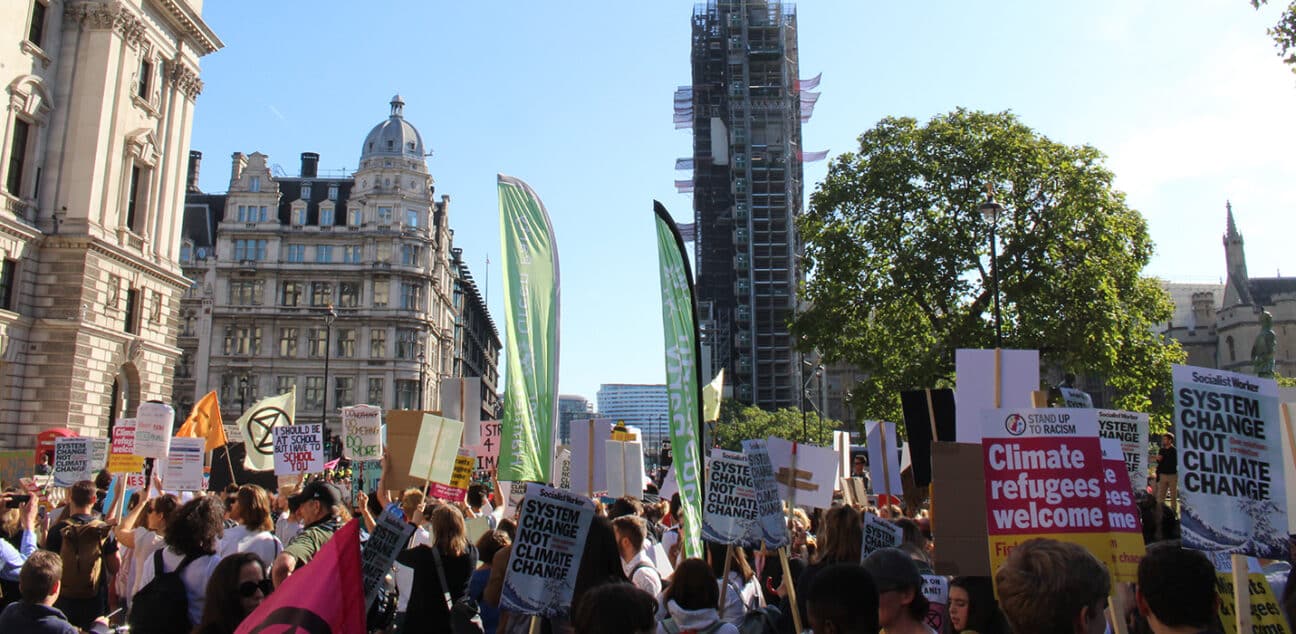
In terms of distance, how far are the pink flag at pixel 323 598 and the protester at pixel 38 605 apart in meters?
2.32

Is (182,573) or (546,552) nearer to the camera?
(182,573)

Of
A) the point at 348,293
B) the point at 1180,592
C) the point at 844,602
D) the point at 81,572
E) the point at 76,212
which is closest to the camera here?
the point at 1180,592

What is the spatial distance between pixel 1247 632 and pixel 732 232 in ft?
284

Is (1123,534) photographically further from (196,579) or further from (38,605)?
(38,605)

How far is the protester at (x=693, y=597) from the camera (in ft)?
16.2

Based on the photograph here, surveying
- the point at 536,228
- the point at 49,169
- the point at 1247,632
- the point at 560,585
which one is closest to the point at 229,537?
the point at 560,585

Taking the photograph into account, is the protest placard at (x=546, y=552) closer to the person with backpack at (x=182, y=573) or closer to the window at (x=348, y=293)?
the person with backpack at (x=182, y=573)

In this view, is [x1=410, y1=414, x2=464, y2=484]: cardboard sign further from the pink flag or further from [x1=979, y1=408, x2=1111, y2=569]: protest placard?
the pink flag

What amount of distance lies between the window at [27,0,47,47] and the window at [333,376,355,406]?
45889 mm

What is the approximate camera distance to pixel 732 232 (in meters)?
90.2

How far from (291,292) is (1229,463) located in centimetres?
7527

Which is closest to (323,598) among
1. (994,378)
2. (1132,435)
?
(1132,435)

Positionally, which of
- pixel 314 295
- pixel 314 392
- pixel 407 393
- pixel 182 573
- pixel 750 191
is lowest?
pixel 182 573

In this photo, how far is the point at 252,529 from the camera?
6.57m
